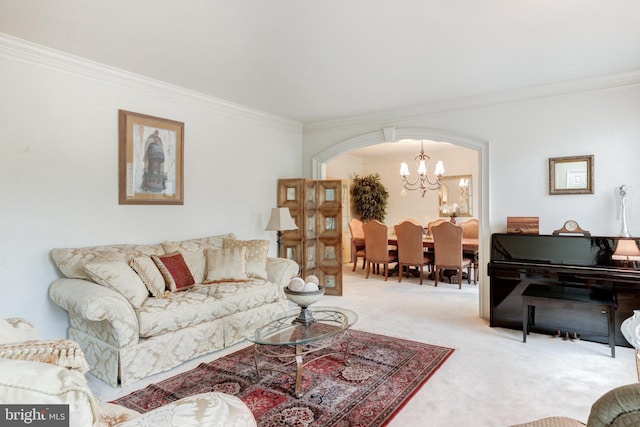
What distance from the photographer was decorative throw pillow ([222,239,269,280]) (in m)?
3.99

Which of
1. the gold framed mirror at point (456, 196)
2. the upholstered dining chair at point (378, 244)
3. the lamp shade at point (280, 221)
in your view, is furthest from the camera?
the gold framed mirror at point (456, 196)

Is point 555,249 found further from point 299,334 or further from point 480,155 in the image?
point 299,334

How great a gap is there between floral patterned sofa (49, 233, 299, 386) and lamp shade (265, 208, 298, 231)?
91 cm

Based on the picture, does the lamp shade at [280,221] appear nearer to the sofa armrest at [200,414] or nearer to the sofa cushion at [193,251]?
the sofa cushion at [193,251]

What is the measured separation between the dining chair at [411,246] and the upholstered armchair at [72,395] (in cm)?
525

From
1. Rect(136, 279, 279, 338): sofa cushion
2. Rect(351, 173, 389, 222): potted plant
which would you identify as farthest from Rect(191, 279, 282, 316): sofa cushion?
Rect(351, 173, 389, 222): potted plant

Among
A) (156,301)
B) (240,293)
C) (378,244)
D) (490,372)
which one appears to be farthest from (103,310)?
(378,244)

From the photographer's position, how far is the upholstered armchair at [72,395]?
0.90m

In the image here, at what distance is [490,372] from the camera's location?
9.37 feet

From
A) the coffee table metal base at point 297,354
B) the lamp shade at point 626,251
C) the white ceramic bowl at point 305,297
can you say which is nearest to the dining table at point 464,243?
the lamp shade at point 626,251

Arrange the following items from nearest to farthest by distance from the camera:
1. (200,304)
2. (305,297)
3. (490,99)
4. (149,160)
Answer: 1. (305,297)
2. (200,304)
3. (149,160)
4. (490,99)

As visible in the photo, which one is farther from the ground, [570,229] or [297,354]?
[570,229]

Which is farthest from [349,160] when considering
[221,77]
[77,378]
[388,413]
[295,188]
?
[77,378]

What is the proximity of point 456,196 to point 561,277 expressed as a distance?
465 cm
